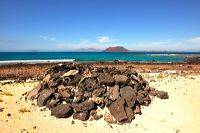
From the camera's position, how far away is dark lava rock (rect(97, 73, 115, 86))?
21.4m

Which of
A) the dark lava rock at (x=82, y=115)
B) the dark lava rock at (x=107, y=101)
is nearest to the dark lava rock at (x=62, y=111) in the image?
the dark lava rock at (x=82, y=115)

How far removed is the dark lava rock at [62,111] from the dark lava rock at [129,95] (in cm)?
423

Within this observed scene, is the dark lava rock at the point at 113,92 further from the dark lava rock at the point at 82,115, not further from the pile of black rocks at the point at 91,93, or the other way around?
the dark lava rock at the point at 82,115

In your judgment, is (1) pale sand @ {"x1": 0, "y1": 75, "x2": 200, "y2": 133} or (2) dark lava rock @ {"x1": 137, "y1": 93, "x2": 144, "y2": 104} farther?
(2) dark lava rock @ {"x1": 137, "y1": 93, "x2": 144, "y2": 104}

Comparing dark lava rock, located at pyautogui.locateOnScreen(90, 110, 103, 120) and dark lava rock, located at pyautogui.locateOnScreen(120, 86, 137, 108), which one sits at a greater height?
dark lava rock, located at pyautogui.locateOnScreen(120, 86, 137, 108)

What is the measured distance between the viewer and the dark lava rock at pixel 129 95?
66.6 ft

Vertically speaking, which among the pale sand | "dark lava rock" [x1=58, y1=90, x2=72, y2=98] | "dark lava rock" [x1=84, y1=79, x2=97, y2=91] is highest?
"dark lava rock" [x1=84, y1=79, x2=97, y2=91]

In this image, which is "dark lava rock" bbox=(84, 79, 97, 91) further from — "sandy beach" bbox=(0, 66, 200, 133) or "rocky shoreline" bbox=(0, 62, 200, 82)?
"rocky shoreline" bbox=(0, 62, 200, 82)

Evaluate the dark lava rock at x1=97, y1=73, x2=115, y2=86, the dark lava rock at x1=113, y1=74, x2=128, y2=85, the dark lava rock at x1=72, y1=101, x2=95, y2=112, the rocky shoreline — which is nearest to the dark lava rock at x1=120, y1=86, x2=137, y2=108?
the dark lava rock at x1=113, y1=74, x2=128, y2=85

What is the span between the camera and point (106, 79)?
70.8 ft

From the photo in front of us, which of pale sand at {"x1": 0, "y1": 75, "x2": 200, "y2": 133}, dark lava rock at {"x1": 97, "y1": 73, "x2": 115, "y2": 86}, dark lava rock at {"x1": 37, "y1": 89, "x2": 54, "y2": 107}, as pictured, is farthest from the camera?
dark lava rock at {"x1": 97, "y1": 73, "x2": 115, "y2": 86}

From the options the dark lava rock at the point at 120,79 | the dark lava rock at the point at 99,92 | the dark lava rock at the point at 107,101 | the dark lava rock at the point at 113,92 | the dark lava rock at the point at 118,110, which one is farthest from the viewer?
the dark lava rock at the point at 120,79

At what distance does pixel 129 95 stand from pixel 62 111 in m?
5.27

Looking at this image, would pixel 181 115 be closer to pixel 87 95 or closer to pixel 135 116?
pixel 135 116
